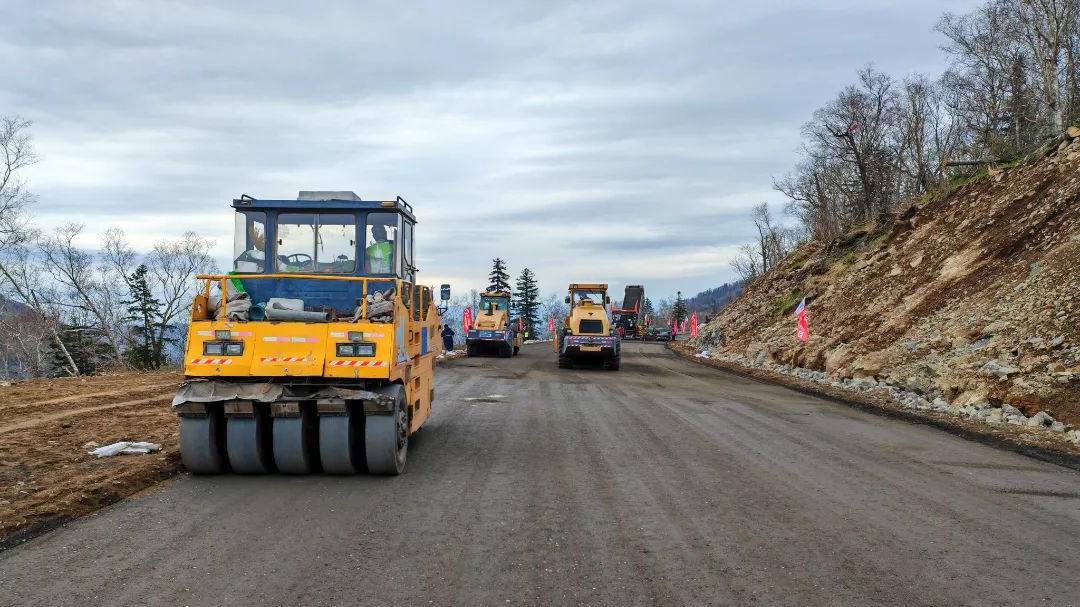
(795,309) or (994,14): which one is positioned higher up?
(994,14)

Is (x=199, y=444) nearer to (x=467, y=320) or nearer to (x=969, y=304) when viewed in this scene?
(x=969, y=304)

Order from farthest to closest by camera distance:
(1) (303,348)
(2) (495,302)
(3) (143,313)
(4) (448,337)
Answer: (3) (143,313)
(2) (495,302)
(4) (448,337)
(1) (303,348)

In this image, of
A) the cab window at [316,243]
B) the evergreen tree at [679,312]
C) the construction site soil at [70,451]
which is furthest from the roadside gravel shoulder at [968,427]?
the evergreen tree at [679,312]

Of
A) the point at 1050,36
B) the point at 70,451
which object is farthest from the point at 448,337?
the point at 1050,36

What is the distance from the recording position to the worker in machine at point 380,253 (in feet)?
27.7

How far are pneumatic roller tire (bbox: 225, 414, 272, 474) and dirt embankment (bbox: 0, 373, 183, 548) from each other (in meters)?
0.83

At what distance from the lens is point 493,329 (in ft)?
101

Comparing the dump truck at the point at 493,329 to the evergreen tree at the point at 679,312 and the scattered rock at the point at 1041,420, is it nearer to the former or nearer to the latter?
the scattered rock at the point at 1041,420

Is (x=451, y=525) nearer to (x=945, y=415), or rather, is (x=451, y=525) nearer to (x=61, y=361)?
(x=945, y=415)

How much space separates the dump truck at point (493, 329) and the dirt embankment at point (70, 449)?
1708 cm

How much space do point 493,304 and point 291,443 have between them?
25717mm

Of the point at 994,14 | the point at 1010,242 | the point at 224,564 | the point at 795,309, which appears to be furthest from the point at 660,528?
the point at 994,14

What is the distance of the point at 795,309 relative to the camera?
98.0 ft

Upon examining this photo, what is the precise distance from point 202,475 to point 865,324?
1881 cm
